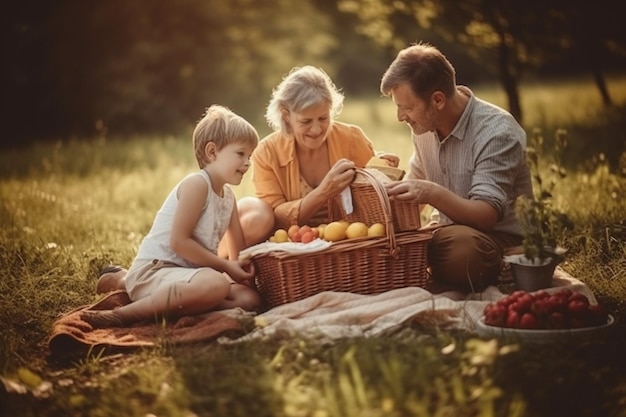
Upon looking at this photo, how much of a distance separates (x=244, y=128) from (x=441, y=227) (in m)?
1.33

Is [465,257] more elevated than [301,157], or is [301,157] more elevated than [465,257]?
[301,157]

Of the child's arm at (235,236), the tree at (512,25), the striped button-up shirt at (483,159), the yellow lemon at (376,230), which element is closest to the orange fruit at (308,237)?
the yellow lemon at (376,230)

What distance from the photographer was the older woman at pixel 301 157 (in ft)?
16.8

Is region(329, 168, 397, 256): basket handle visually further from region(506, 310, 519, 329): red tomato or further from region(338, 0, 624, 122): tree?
region(338, 0, 624, 122): tree

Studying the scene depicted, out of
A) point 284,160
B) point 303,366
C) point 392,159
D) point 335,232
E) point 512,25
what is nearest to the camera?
point 303,366

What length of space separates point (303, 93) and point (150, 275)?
4.75ft

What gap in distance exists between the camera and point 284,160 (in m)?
5.55

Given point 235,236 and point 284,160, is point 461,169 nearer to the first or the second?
point 284,160

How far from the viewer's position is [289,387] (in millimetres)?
3357

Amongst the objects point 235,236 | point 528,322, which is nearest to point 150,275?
point 235,236

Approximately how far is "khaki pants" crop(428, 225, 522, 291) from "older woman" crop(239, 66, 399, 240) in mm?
673

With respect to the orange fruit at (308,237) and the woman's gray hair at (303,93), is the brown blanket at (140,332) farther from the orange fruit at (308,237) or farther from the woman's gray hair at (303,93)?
the woman's gray hair at (303,93)

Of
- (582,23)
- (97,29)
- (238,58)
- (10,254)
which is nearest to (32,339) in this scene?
(10,254)

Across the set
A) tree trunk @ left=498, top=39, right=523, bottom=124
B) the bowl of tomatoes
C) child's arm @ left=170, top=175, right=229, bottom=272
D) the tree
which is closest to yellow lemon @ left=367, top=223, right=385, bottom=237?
child's arm @ left=170, top=175, right=229, bottom=272
